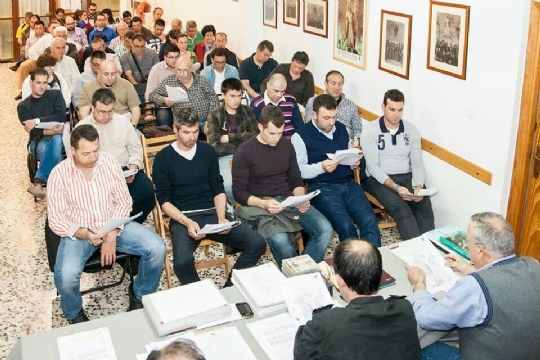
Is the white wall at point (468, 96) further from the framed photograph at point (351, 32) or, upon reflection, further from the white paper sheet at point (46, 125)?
the white paper sheet at point (46, 125)

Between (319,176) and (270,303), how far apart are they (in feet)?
7.53

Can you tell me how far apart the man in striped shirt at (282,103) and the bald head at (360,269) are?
352 cm

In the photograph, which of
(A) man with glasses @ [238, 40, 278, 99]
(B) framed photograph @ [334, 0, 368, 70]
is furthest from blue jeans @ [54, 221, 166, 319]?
(A) man with glasses @ [238, 40, 278, 99]

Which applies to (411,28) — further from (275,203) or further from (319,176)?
(275,203)

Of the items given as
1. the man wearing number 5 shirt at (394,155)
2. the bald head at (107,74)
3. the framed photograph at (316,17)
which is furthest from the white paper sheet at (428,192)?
the bald head at (107,74)

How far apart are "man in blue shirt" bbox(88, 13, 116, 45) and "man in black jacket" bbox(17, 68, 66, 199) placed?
17.2ft

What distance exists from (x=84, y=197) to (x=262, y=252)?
51.7 inches

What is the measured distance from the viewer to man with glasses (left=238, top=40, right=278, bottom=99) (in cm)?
805

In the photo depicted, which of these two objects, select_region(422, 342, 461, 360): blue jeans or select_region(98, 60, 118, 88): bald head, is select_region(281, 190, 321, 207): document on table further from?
select_region(98, 60, 118, 88): bald head

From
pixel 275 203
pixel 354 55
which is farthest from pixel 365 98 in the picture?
pixel 275 203

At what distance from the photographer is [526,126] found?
4.62 m

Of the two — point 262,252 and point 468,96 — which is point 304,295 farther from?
point 468,96

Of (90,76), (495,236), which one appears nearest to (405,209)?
(495,236)

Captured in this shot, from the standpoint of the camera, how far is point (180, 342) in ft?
6.82
